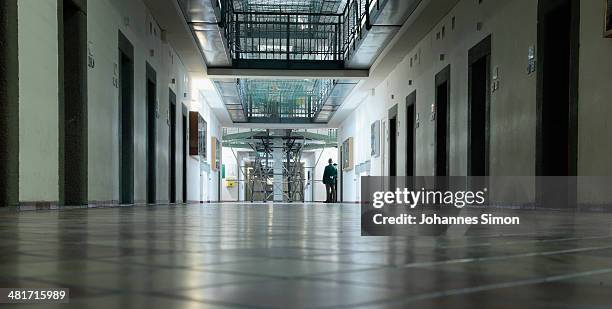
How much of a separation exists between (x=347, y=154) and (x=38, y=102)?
652 inches

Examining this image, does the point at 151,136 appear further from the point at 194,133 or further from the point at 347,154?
the point at 347,154

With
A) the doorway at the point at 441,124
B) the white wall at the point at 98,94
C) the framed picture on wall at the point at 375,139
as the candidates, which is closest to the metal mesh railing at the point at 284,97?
the framed picture on wall at the point at 375,139

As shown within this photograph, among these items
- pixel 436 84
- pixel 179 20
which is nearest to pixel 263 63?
pixel 179 20

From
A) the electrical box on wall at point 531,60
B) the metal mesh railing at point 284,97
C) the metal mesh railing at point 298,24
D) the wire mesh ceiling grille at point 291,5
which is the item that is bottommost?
the electrical box on wall at point 531,60

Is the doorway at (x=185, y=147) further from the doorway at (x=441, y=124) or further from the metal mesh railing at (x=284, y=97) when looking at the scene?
the doorway at (x=441, y=124)

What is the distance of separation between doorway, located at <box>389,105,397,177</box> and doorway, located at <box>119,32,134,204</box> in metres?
6.53

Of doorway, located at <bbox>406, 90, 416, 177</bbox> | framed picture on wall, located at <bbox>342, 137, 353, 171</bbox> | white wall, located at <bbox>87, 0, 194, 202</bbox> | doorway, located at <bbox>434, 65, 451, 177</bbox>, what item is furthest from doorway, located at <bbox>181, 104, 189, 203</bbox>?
framed picture on wall, located at <bbox>342, 137, 353, 171</bbox>

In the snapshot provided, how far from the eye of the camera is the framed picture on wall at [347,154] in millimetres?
20266

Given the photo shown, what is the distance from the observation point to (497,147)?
24.3ft

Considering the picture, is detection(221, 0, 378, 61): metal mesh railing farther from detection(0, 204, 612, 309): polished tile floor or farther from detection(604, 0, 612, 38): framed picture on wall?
detection(0, 204, 612, 309): polished tile floor

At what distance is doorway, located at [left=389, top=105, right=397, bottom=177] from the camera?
44.0 feet

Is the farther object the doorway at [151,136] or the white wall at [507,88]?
the doorway at [151,136]

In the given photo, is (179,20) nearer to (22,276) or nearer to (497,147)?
(497,147)

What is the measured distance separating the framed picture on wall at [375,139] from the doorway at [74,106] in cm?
968
